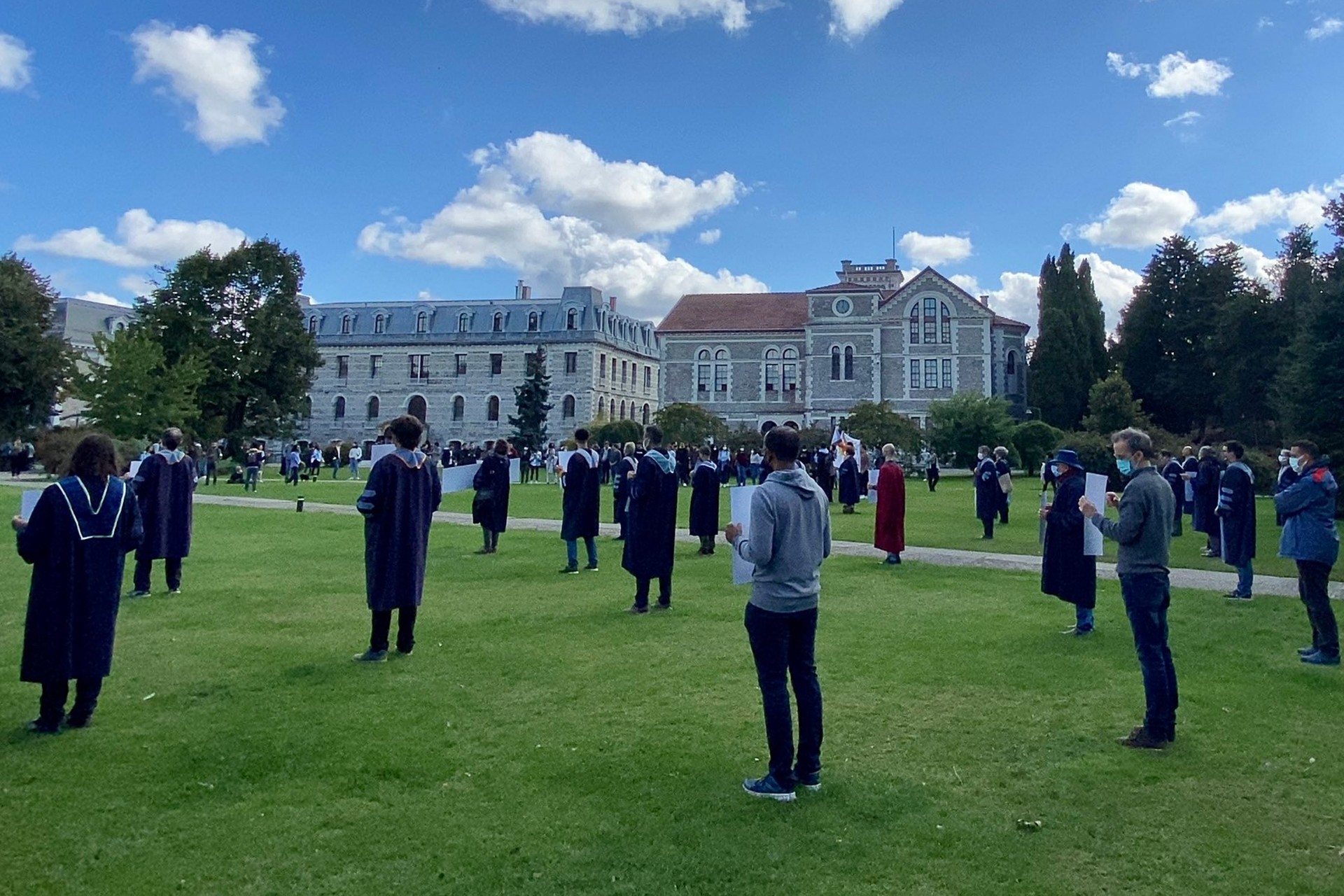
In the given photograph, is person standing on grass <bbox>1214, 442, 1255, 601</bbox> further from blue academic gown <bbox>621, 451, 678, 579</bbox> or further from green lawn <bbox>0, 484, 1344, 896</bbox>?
blue academic gown <bbox>621, 451, 678, 579</bbox>

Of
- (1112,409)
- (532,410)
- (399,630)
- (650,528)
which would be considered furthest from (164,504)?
(532,410)

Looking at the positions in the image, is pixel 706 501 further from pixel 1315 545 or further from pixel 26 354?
pixel 26 354

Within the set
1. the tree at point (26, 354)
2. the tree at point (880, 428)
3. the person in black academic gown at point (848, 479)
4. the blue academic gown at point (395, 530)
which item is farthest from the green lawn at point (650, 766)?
the tree at point (26, 354)

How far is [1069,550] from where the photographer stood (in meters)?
8.91

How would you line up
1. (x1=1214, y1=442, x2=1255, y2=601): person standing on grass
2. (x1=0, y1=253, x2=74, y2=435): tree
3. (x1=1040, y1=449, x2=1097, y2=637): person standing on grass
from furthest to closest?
(x1=0, y1=253, x2=74, y2=435): tree < (x1=1214, y1=442, x2=1255, y2=601): person standing on grass < (x1=1040, y1=449, x2=1097, y2=637): person standing on grass

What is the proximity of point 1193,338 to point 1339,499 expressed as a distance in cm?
3353

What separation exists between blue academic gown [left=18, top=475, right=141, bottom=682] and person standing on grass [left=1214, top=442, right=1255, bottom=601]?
37.0 ft

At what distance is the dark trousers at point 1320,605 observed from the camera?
7.68 meters

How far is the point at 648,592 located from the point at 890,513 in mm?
5168

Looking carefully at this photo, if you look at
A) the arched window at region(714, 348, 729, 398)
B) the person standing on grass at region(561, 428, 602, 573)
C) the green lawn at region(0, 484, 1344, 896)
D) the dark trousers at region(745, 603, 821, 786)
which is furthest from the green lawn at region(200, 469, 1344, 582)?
the arched window at region(714, 348, 729, 398)

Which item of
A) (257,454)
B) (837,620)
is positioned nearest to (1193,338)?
(257,454)

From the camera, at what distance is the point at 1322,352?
25938 millimetres

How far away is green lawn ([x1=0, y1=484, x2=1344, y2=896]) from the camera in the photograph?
12.9 feet

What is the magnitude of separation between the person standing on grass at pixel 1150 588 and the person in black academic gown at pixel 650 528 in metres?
4.93
